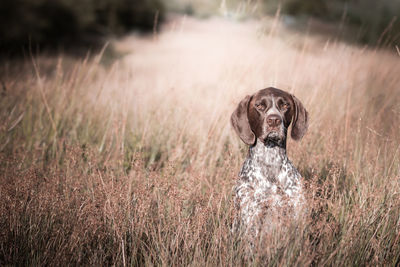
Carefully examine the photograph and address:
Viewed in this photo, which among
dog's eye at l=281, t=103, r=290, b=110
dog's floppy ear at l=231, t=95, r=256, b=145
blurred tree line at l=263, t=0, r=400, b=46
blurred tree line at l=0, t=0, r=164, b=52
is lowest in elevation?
blurred tree line at l=0, t=0, r=164, b=52

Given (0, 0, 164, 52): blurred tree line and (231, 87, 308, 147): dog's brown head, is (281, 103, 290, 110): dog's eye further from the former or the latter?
(0, 0, 164, 52): blurred tree line

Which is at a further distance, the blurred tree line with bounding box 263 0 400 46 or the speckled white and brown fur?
the blurred tree line with bounding box 263 0 400 46

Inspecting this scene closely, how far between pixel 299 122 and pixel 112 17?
17405mm

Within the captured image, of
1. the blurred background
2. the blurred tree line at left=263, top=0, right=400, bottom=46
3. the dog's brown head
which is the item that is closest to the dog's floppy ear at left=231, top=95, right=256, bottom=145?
the dog's brown head

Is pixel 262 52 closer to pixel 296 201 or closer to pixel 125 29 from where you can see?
pixel 296 201

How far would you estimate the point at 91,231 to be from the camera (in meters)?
2.60

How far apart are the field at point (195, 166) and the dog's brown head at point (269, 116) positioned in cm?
32

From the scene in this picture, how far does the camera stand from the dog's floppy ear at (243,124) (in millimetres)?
3061

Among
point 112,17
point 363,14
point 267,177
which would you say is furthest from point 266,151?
point 112,17

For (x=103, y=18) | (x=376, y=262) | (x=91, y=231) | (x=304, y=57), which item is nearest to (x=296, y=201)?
(x=376, y=262)

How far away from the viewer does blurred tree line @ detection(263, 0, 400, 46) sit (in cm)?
458

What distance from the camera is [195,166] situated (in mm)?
3865

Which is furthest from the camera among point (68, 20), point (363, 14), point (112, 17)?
point (112, 17)

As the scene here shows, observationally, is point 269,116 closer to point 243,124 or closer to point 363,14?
point 243,124
